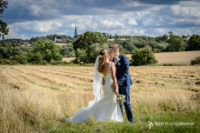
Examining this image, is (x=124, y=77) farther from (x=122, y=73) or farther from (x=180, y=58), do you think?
(x=180, y=58)

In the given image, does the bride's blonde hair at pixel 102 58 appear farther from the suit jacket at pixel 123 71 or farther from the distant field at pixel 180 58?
the distant field at pixel 180 58

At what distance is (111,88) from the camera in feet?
17.0

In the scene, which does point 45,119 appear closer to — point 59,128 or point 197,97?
point 59,128

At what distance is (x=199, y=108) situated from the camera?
5.83 meters

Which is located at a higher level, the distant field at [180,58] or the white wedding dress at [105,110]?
the white wedding dress at [105,110]

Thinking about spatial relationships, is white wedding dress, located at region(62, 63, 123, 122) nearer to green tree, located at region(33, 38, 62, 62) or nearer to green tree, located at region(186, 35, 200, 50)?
green tree, located at region(33, 38, 62, 62)

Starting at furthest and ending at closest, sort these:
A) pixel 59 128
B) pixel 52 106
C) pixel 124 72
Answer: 1. pixel 52 106
2. pixel 124 72
3. pixel 59 128

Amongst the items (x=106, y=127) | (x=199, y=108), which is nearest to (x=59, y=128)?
(x=106, y=127)

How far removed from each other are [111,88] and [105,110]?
0.64 meters

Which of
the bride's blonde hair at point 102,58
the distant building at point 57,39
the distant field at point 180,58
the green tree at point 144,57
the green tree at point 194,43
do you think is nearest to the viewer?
the bride's blonde hair at point 102,58

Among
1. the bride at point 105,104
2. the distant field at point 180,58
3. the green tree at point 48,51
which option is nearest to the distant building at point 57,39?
the green tree at point 48,51

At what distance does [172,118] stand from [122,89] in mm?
1525

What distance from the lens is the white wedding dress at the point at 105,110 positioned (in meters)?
5.15

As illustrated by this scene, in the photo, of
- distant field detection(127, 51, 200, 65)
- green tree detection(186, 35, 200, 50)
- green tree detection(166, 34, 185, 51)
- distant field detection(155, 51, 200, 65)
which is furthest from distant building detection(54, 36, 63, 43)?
distant field detection(155, 51, 200, 65)
